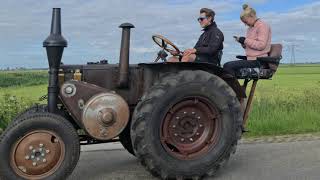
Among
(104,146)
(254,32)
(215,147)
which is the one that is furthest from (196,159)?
(104,146)

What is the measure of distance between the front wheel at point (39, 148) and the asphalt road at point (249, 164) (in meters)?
0.59

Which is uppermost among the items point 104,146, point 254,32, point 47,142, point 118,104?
point 254,32

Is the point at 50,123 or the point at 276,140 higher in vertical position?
the point at 50,123

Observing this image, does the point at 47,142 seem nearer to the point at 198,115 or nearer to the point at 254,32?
the point at 198,115

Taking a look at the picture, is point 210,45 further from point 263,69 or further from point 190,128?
point 190,128

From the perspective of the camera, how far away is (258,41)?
645 centimetres

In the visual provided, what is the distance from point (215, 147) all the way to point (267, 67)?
1501 mm

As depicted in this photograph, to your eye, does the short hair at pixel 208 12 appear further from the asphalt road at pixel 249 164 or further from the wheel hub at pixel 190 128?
the asphalt road at pixel 249 164

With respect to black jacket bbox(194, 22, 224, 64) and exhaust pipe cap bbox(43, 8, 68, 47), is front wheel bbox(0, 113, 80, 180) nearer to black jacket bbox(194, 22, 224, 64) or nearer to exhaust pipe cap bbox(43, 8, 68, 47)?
exhaust pipe cap bbox(43, 8, 68, 47)

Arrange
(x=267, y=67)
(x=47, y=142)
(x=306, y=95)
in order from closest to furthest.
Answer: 1. (x=47, y=142)
2. (x=267, y=67)
3. (x=306, y=95)

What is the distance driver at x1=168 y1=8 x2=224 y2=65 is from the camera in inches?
237

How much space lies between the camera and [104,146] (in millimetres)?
7891

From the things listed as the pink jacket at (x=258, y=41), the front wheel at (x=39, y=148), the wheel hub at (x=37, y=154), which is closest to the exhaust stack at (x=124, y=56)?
the front wheel at (x=39, y=148)

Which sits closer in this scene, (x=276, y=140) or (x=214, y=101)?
(x=214, y=101)
